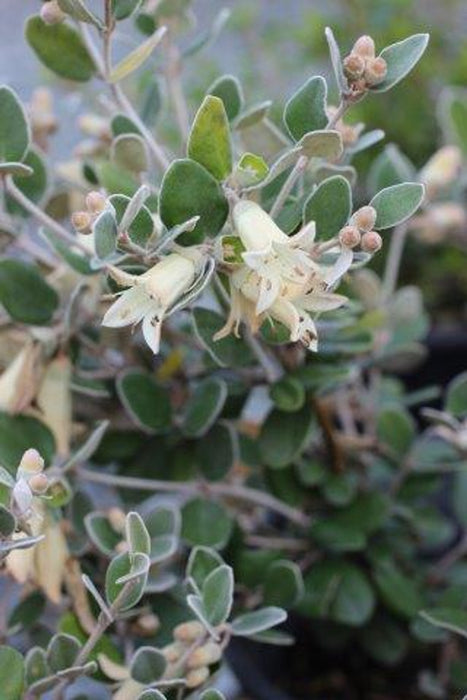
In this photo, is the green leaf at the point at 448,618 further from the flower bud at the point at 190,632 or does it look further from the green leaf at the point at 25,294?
the green leaf at the point at 25,294

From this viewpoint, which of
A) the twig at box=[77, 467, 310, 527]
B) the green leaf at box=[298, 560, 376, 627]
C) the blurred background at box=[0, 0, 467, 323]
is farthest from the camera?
the blurred background at box=[0, 0, 467, 323]

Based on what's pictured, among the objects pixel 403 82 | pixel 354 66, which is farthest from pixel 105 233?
pixel 403 82

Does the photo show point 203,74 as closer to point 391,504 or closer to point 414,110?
point 414,110

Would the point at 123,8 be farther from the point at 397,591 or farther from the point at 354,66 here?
the point at 397,591

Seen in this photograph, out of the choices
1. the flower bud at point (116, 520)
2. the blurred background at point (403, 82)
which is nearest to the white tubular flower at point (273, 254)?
the flower bud at point (116, 520)

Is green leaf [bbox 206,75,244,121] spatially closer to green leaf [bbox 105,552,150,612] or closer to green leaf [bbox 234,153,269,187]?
green leaf [bbox 234,153,269,187]

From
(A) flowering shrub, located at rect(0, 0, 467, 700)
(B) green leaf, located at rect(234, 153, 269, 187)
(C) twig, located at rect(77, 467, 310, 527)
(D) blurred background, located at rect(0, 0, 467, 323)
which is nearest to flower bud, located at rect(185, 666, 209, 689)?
(A) flowering shrub, located at rect(0, 0, 467, 700)

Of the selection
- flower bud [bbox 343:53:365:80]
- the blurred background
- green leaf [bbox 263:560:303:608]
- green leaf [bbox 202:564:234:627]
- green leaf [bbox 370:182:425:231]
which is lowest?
the blurred background
